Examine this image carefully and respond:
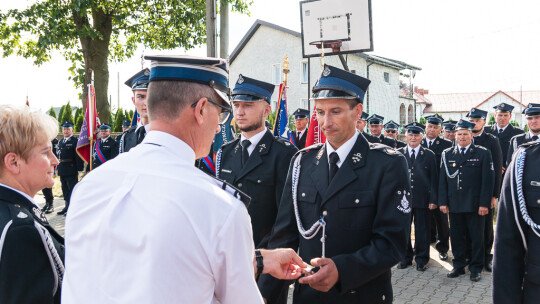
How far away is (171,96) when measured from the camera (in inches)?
54.1

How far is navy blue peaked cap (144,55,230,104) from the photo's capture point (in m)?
1.40

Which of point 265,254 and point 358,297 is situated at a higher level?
point 265,254

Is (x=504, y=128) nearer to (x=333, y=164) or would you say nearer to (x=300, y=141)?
(x=300, y=141)

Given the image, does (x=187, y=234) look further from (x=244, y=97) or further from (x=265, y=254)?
(x=244, y=97)

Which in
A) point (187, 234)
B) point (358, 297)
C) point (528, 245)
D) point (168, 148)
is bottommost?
point (358, 297)

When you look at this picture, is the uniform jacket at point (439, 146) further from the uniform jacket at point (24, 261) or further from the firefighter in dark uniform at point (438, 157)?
the uniform jacket at point (24, 261)

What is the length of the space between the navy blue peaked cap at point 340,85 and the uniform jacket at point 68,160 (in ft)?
34.0

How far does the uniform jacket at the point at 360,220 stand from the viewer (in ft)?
7.78

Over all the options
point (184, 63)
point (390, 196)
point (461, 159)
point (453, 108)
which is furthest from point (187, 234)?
point (453, 108)

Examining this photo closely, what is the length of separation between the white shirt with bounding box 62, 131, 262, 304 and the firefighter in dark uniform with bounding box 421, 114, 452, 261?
7100 millimetres

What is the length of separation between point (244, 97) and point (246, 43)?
31.9 metres

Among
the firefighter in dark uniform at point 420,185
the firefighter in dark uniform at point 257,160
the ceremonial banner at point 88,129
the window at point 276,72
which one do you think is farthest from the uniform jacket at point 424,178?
the window at point 276,72

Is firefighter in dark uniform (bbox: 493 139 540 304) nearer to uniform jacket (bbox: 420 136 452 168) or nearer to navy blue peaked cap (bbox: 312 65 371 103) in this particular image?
navy blue peaked cap (bbox: 312 65 371 103)

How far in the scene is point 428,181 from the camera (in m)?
7.38
